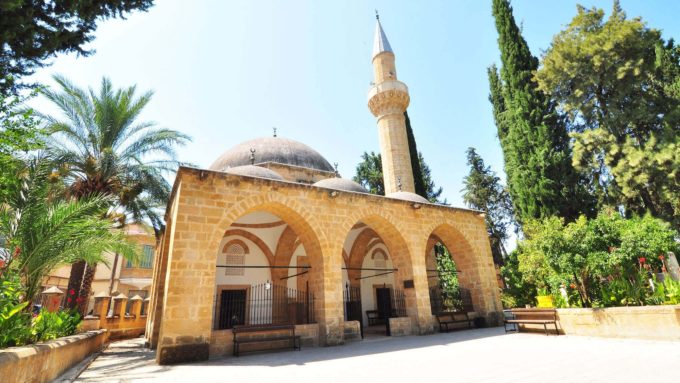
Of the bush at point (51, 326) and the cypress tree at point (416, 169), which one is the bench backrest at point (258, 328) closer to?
the bush at point (51, 326)

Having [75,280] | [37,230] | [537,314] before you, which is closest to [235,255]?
[75,280]

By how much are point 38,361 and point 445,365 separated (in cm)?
455

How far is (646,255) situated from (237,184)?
26.2ft

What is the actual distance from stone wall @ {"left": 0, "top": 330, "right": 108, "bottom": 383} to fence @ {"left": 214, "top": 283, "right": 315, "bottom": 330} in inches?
190

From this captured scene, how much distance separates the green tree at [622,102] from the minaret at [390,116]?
5.86 metres

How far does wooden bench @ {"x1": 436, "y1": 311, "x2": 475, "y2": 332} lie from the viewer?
29.8 ft

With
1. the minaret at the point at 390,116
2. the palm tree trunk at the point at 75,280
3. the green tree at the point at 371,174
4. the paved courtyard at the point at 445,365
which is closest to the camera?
the paved courtyard at the point at 445,365

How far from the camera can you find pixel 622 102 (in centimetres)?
1208

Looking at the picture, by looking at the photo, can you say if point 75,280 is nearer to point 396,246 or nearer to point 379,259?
point 396,246

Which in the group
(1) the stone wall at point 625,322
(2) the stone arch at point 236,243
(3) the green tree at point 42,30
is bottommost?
(1) the stone wall at point 625,322

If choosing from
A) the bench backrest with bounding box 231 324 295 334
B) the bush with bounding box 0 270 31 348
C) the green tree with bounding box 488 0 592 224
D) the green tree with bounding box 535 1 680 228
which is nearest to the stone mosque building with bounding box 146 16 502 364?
the bench backrest with bounding box 231 324 295 334

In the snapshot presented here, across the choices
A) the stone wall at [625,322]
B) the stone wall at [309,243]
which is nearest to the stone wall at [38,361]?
the stone wall at [309,243]

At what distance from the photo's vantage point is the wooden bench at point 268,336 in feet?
20.5

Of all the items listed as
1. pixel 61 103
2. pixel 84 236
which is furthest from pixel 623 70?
pixel 61 103
